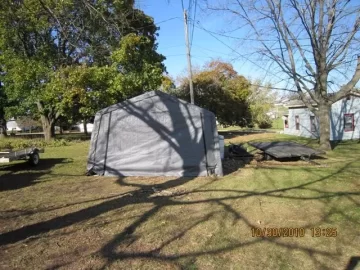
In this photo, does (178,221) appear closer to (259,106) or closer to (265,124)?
(259,106)

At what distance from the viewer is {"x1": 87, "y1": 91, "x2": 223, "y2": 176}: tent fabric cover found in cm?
1028

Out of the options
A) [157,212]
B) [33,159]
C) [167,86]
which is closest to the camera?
[157,212]

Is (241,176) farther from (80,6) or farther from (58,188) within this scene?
(80,6)

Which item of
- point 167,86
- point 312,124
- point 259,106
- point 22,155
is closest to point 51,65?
point 22,155

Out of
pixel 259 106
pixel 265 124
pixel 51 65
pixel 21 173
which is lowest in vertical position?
pixel 21 173

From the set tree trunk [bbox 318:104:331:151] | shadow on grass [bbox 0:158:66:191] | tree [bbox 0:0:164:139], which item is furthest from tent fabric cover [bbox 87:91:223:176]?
tree [bbox 0:0:164:139]

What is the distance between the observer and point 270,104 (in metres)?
56.7

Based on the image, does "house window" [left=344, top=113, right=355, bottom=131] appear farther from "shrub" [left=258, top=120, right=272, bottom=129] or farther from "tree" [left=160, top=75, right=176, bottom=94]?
"shrub" [left=258, top=120, right=272, bottom=129]

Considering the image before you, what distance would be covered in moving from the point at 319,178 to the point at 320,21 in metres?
10.1

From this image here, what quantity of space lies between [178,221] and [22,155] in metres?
8.56

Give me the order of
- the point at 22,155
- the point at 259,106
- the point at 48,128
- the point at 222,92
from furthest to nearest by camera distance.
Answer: the point at 259,106, the point at 222,92, the point at 48,128, the point at 22,155
